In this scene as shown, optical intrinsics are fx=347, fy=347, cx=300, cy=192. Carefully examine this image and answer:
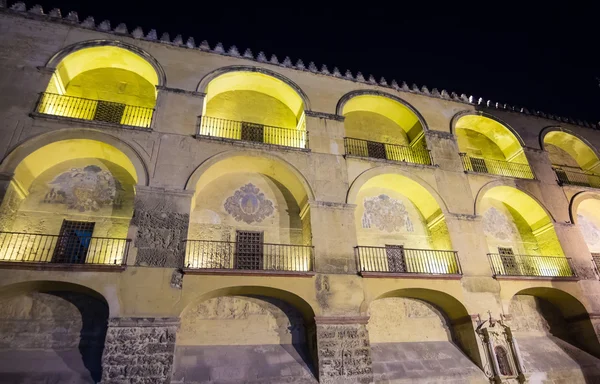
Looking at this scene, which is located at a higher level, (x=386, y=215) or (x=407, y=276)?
(x=386, y=215)

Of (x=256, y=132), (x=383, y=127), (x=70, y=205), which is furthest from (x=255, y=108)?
(x=70, y=205)

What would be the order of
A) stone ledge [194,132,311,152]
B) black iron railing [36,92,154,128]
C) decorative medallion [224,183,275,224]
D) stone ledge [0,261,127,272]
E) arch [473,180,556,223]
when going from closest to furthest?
stone ledge [0,261,127,272] < stone ledge [194,132,311,152] < black iron railing [36,92,154,128] < decorative medallion [224,183,275,224] < arch [473,180,556,223]

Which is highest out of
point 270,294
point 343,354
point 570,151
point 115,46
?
point 115,46

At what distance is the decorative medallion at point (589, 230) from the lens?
53.1 ft

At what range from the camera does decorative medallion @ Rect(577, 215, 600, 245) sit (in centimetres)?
1619

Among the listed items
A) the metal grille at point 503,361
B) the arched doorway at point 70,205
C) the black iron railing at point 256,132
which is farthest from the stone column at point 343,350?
the black iron railing at point 256,132

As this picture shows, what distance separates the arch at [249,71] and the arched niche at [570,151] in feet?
42.3

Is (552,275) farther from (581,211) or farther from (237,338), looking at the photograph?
(237,338)

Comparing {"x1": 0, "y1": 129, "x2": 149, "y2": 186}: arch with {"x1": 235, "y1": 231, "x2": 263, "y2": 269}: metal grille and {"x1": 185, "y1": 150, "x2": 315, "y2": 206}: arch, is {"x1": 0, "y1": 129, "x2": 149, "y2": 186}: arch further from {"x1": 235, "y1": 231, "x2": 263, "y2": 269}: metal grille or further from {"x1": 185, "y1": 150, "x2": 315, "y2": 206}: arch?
{"x1": 235, "y1": 231, "x2": 263, "y2": 269}: metal grille

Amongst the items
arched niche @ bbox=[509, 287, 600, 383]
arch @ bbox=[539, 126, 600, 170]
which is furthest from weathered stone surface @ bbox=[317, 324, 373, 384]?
arch @ bbox=[539, 126, 600, 170]

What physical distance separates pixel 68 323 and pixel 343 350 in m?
7.45

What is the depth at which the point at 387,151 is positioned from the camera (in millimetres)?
15562

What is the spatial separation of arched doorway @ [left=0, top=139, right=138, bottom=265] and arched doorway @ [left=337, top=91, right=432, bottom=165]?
894 centimetres

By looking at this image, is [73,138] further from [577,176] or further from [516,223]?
[577,176]
